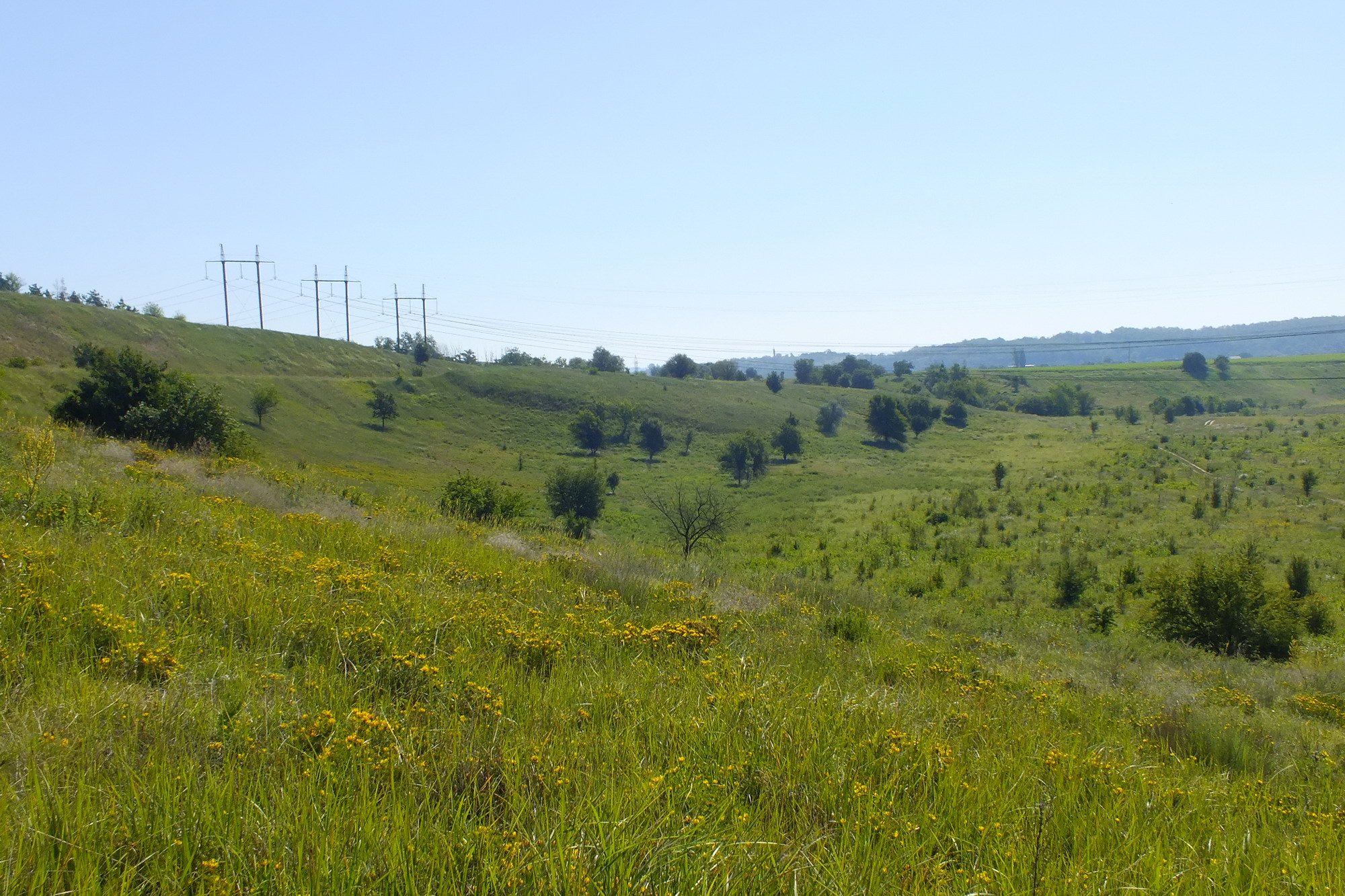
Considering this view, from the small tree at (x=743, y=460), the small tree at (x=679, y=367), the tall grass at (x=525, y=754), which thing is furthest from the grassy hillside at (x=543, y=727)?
the small tree at (x=679, y=367)

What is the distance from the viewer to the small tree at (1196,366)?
122 meters

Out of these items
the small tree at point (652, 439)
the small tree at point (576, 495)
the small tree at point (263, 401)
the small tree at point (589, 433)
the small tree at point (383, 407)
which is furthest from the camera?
the small tree at point (652, 439)

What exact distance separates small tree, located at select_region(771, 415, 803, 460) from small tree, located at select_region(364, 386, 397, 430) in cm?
3979

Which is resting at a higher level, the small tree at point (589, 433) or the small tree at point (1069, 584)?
the small tree at point (589, 433)

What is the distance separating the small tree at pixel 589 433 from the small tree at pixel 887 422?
3419cm

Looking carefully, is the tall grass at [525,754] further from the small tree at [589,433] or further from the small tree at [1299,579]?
the small tree at [589,433]

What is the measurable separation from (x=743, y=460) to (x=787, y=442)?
1214 cm

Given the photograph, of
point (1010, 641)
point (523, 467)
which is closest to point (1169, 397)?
point (523, 467)

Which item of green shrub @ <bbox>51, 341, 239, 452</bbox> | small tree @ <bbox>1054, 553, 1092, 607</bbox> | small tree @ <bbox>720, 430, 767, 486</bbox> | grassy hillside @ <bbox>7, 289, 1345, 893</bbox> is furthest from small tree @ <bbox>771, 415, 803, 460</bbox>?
grassy hillside @ <bbox>7, 289, 1345, 893</bbox>

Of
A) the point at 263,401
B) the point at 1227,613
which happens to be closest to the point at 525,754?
the point at 1227,613

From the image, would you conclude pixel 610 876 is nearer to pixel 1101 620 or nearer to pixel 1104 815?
pixel 1104 815

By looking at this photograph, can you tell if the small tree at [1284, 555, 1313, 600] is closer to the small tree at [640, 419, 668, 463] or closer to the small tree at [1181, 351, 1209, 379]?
the small tree at [640, 419, 668, 463]

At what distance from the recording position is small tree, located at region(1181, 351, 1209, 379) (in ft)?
401

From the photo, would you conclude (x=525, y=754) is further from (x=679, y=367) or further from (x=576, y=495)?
(x=679, y=367)
